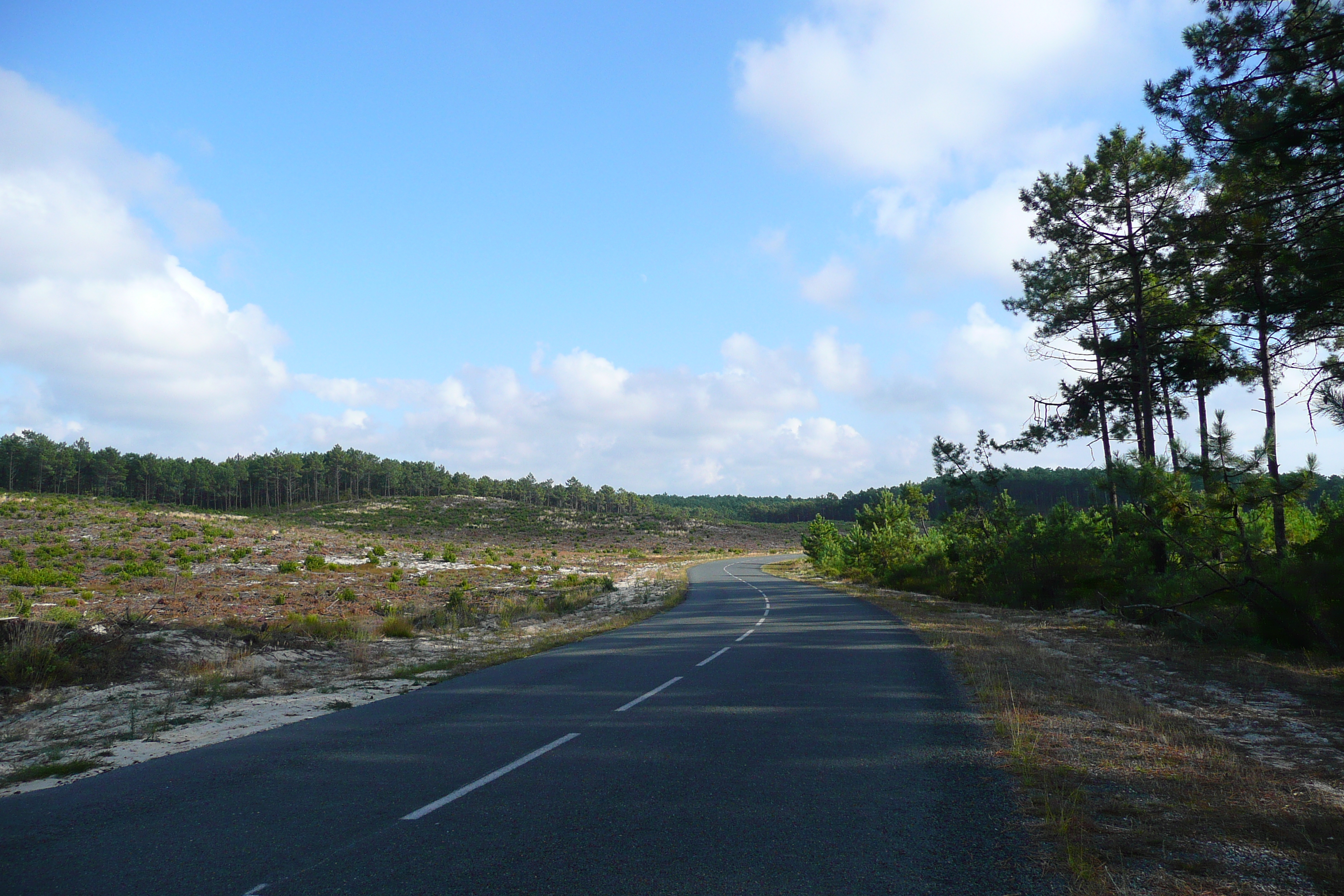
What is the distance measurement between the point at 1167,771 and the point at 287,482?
154958mm

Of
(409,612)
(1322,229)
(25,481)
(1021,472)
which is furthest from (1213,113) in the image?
(25,481)

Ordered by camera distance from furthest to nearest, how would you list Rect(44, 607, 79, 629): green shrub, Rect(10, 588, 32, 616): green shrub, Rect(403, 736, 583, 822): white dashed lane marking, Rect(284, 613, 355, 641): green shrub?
Rect(10, 588, 32, 616): green shrub, Rect(284, 613, 355, 641): green shrub, Rect(44, 607, 79, 629): green shrub, Rect(403, 736, 583, 822): white dashed lane marking

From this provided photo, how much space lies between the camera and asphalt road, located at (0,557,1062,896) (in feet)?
13.9

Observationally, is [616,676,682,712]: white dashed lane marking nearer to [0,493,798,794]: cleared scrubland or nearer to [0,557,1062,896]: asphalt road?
[0,557,1062,896]: asphalt road

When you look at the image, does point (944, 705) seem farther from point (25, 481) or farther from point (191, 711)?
point (25, 481)

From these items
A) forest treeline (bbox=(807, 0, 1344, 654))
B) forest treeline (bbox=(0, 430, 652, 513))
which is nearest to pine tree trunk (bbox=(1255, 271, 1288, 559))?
forest treeline (bbox=(807, 0, 1344, 654))

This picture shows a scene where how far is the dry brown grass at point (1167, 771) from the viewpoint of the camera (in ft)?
13.6

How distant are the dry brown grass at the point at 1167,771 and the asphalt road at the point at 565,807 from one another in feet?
1.54

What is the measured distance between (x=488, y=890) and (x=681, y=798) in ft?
6.43

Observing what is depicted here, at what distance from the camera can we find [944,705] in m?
8.91

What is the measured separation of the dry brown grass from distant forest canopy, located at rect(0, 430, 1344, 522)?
59.5m

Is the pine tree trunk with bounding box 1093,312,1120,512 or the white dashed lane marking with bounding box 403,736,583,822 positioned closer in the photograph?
the white dashed lane marking with bounding box 403,736,583,822

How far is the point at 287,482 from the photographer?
139m

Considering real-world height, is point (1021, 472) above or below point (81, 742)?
above
